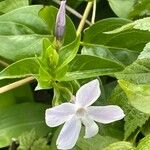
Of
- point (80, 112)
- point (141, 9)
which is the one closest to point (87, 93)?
point (80, 112)

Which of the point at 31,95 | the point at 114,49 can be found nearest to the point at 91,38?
the point at 114,49

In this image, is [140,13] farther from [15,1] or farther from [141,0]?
[15,1]

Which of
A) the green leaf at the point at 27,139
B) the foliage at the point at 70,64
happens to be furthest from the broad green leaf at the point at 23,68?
the green leaf at the point at 27,139

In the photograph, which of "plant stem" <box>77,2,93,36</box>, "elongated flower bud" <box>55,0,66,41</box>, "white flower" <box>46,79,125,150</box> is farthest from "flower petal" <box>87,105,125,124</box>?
"plant stem" <box>77,2,93,36</box>

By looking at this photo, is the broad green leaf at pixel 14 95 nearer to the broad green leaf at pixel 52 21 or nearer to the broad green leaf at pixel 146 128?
the broad green leaf at pixel 52 21

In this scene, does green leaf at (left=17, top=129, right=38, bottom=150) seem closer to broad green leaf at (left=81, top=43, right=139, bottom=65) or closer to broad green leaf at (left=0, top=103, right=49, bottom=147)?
broad green leaf at (left=0, top=103, right=49, bottom=147)
